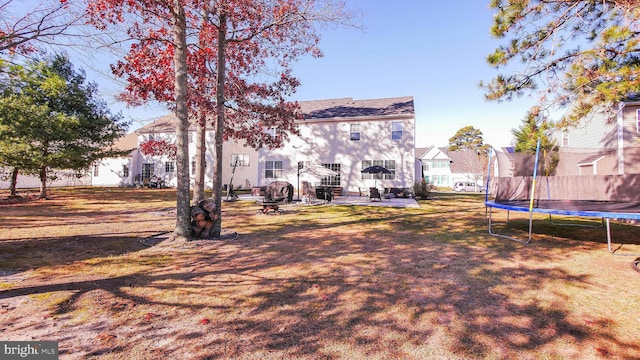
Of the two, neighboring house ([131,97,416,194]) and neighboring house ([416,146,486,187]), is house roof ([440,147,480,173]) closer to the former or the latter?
neighboring house ([416,146,486,187])

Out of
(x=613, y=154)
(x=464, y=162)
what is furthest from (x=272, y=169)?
(x=464, y=162)

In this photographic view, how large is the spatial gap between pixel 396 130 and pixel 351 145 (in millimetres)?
3458

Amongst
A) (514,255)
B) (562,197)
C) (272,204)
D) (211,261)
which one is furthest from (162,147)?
(562,197)

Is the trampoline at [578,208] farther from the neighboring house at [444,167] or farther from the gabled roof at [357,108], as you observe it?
the neighboring house at [444,167]

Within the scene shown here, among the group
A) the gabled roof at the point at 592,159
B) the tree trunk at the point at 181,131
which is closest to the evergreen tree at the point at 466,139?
the gabled roof at the point at 592,159

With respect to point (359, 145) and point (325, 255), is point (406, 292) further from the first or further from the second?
point (359, 145)

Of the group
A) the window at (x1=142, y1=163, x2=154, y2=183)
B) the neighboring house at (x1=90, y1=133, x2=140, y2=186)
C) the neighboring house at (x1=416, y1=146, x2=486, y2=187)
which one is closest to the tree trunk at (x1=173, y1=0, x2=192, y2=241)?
the window at (x1=142, y1=163, x2=154, y2=183)

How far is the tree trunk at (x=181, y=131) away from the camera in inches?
253

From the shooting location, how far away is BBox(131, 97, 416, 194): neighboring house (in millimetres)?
20203

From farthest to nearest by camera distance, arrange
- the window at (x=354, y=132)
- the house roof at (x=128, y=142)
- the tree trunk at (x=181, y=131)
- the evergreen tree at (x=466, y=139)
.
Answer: the evergreen tree at (x=466, y=139) < the house roof at (x=128, y=142) < the window at (x=354, y=132) < the tree trunk at (x=181, y=131)

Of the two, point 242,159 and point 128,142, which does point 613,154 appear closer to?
point 242,159

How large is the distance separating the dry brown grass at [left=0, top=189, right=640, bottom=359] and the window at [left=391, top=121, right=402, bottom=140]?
14020 mm

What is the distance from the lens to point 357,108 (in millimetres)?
22594

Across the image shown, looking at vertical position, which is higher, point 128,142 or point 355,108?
point 355,108
